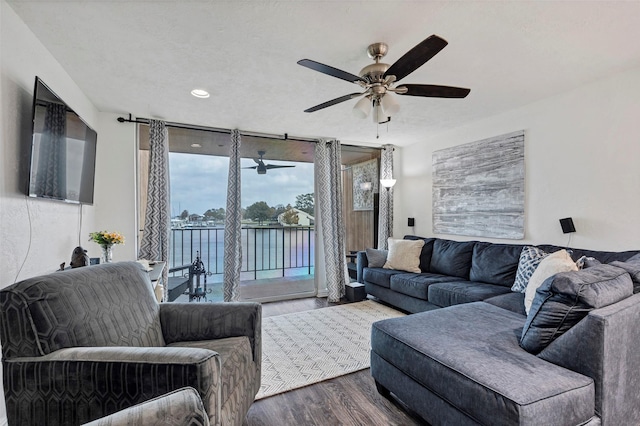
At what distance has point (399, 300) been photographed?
3.71 metres

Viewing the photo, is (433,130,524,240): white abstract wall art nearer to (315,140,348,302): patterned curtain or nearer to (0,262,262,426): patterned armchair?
(315,140,348,302): patterned curtain

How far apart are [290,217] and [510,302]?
10.8 ft

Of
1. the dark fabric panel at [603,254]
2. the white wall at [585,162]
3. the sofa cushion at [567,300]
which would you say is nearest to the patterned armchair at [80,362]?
the sofa cushion at [567,300]

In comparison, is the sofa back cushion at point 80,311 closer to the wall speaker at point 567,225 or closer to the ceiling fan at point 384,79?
the ceiling fan at point 384,79

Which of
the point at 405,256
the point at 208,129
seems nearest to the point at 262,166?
the point at 208,129

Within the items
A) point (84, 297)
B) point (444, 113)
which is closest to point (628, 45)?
point (444, 113)

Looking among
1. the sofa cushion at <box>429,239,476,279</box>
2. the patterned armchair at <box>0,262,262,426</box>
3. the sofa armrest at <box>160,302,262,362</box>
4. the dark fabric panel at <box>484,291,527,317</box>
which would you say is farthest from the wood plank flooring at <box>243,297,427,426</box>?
the sofa cushion at <box>429,239,476,279</box>

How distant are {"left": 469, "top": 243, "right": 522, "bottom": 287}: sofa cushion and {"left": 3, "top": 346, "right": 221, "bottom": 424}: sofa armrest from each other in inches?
120

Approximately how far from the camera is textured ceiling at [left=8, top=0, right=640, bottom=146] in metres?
1.73

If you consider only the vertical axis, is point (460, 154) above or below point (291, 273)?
above

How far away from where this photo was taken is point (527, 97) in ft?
10.1

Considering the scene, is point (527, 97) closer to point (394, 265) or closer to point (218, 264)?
point (394, 265)

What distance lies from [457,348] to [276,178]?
355 centimetres

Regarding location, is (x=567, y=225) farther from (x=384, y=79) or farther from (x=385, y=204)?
(x=385, y=204)
